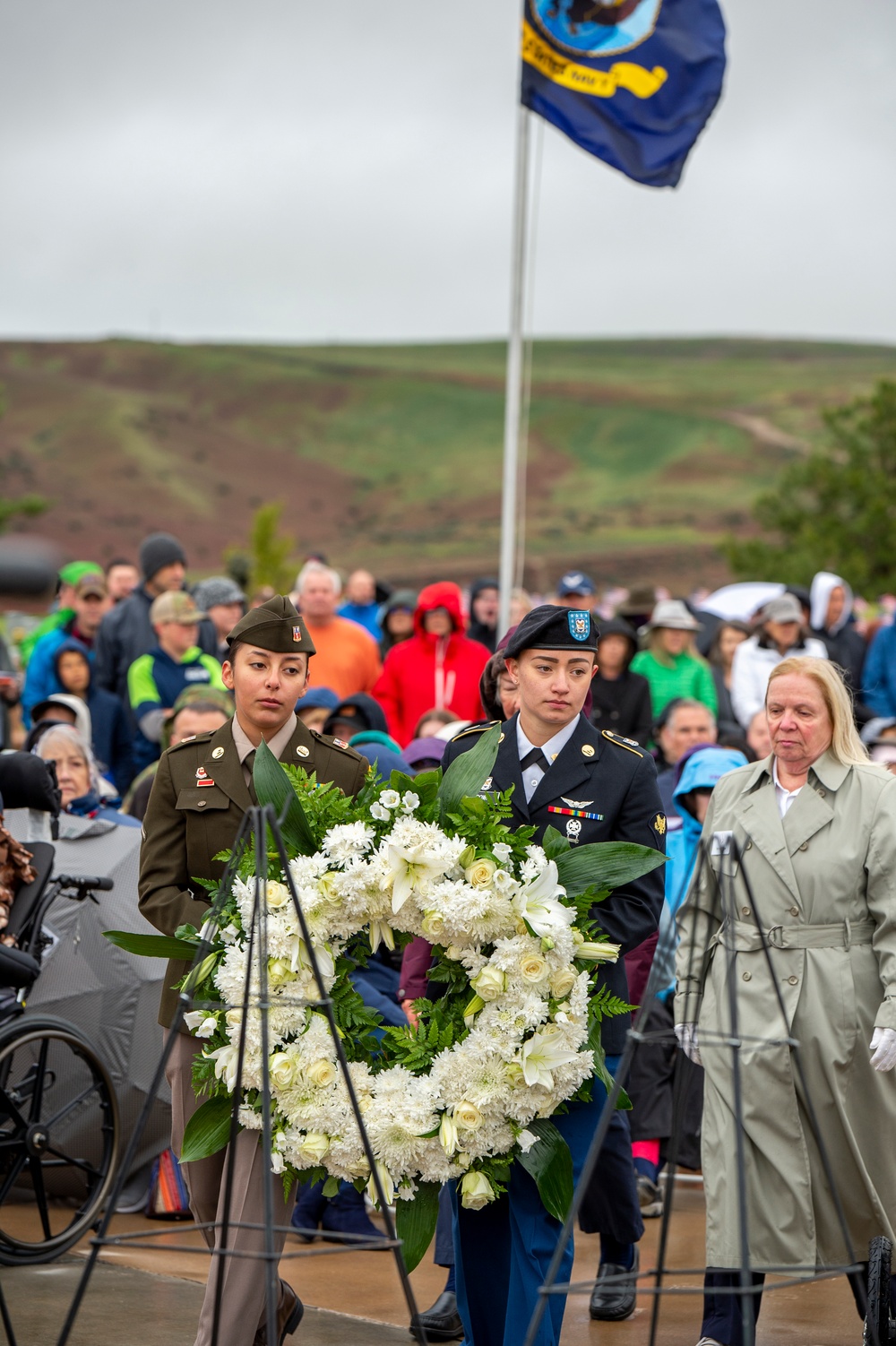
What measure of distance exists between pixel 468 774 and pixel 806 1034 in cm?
135

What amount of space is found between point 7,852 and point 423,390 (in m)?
121

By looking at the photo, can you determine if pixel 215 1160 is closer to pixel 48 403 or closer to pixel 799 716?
pixel 799 716

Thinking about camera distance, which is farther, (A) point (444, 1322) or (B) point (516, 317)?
(B) point (516, 317)

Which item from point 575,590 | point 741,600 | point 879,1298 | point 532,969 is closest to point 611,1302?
point 879,1298

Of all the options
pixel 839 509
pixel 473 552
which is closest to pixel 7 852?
pixel 839 509

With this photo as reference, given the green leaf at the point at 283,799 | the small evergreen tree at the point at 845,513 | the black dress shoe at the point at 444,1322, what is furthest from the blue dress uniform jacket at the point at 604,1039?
the small evergreen tree at the point at 845,513

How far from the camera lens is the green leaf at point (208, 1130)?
3529 mm

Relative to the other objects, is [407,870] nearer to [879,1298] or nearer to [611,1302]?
[879,1298]

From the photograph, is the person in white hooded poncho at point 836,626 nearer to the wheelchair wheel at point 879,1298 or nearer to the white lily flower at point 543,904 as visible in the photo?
the wheelchair wheel at point 879,1298

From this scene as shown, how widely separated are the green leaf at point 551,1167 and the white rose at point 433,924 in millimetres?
526

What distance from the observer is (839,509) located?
35.3 metres

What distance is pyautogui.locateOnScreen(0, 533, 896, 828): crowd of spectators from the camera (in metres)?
7.57

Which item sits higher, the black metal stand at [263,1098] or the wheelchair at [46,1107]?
the black metal stand at [263,1098]

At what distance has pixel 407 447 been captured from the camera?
11419cm
